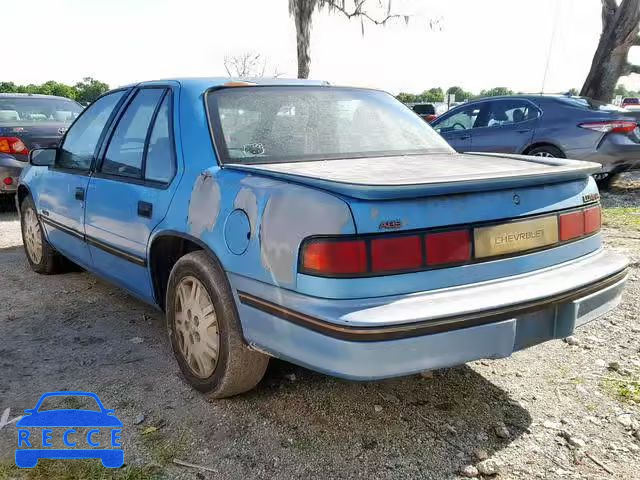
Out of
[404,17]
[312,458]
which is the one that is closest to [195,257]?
[312,458]

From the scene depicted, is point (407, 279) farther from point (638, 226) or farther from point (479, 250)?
point (638, 226)

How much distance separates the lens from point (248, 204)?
7.91ft

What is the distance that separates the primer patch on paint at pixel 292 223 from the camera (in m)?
2.11

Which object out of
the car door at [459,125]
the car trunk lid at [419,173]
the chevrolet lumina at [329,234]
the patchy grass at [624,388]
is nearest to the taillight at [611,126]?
the car door at [459,125]

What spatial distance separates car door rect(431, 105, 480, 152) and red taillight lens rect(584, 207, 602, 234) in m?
6.55

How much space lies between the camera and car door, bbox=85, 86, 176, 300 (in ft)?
10.1

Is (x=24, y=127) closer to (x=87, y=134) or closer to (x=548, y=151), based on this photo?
(x=87, y=134)

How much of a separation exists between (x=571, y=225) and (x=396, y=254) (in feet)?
3.28

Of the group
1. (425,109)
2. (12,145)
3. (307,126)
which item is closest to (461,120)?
(12,145)

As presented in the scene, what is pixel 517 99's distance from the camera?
8758mm

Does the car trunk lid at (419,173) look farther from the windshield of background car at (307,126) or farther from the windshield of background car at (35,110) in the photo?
the windshield of background car at (35,110)

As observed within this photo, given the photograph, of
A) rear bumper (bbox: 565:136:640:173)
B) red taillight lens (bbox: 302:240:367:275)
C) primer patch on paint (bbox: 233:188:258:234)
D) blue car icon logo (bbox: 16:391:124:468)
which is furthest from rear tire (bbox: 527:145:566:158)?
blue car icon logo (bbox: 16:391:124:468)

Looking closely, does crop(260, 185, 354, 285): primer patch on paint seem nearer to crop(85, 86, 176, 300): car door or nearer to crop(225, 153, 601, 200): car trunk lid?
crop(225, 153, 601, 200): car trunk lid

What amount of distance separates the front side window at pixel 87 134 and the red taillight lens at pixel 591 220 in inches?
114
